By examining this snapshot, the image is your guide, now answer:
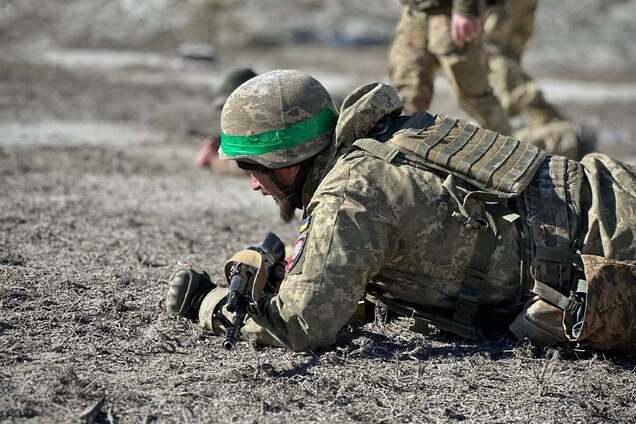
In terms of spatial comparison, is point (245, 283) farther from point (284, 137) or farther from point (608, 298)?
point (608, 298)

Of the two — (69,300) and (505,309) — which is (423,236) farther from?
(69,300)

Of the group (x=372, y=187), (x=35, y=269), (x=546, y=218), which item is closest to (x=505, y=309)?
(x=546, y=218)

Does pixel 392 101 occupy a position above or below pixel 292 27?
above

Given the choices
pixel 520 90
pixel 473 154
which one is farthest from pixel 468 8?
pixel 473 154

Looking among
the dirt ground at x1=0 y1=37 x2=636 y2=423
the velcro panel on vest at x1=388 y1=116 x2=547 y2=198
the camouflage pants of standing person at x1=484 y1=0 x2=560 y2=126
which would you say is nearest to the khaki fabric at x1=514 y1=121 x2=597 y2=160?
the camouflage pants of standing person at x1=484 y1=0 x2=560 y2=126

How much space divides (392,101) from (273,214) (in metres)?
2.79

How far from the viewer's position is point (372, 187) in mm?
3289

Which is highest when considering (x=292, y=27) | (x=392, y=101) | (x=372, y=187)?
(x=392, y=101)

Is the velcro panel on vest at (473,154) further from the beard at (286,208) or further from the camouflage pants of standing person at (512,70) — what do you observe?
the camouflage pants of standing person at (512,70)

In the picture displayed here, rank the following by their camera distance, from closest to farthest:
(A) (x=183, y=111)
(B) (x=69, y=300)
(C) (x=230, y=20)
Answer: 1. (B) (x=69, y=300)
2. (A) (x=183, y=111)
3. (C) (x=230, y=20)

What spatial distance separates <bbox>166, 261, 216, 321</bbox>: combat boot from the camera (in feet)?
12.0

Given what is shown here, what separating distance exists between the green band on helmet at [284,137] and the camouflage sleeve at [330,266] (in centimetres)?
28

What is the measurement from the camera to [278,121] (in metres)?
3.48

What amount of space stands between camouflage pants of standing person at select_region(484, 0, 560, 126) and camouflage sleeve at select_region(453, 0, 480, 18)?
148cm
